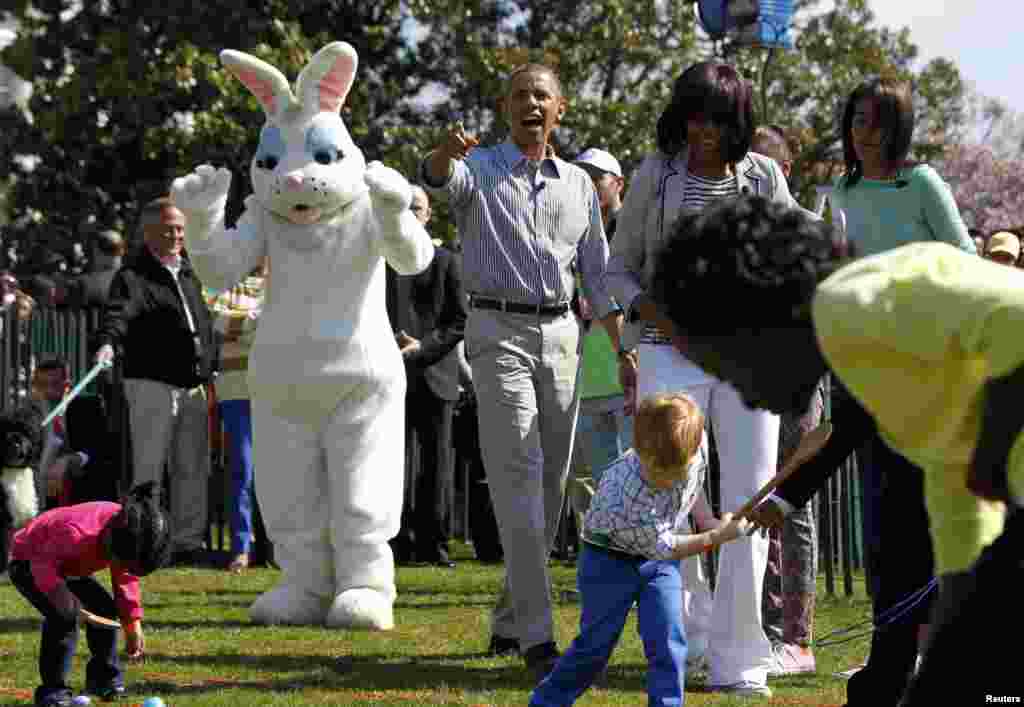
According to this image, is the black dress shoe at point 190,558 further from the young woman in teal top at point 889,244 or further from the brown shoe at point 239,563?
the young woman in teal top at point 889,244

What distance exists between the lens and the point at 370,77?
27906mm

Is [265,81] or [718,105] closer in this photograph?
[718,105]

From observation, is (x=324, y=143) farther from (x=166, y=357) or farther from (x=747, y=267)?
(x=747, y=267)

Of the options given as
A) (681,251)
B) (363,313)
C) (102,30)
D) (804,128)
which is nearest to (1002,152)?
(804,128)

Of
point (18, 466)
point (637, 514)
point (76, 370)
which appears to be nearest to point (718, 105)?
point (637, 514)

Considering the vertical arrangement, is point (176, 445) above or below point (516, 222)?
below

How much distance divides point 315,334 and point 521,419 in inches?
61.6

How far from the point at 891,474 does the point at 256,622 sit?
3976 mm

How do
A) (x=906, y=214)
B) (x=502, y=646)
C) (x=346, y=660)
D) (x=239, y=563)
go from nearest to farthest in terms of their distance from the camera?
(x=906, y=214), (x=346, y=660), (x=502, y=646), (x=239, y=563)

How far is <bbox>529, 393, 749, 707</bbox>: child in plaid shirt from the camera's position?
5.84 m

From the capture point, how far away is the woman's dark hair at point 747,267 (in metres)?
3.51

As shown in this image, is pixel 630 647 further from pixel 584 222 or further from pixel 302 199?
pixel 302 199

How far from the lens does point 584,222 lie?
308 inches

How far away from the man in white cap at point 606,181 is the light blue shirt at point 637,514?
3587mm
